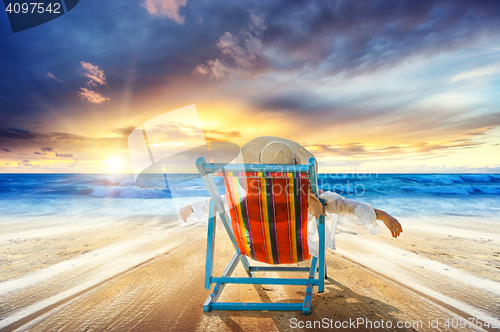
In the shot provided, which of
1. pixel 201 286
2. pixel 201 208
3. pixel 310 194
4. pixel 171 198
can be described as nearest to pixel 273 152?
pixel 310 194

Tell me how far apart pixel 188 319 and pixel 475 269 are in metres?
4.39

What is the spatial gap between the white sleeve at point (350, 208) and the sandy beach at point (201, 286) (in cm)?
102

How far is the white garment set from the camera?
2.02 metres

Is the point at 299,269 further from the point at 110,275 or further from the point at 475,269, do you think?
the point at 475,269

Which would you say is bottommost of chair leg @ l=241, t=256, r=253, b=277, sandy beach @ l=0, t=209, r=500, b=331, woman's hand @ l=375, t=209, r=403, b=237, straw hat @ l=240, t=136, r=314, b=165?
sandy beach @ l=0, t=209, r=500, b=331

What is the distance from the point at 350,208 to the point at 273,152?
0.88 meters

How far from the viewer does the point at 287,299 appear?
8.44 ft

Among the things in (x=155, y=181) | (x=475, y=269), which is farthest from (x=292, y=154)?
(x=155, y=181)

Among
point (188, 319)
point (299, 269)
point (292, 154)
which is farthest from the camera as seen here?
point (299, 269)

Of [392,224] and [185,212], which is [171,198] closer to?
[185,212]

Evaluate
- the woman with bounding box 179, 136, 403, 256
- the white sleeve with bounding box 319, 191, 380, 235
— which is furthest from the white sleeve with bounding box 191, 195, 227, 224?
the white sleeve with bounding box 319, 191, 380, 235

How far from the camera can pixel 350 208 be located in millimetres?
2055

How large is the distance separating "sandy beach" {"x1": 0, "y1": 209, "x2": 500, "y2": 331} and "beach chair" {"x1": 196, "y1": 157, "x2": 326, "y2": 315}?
34cm

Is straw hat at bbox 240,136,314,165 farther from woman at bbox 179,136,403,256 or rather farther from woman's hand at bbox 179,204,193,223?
woman's hand at bbox 179,204,193,223
